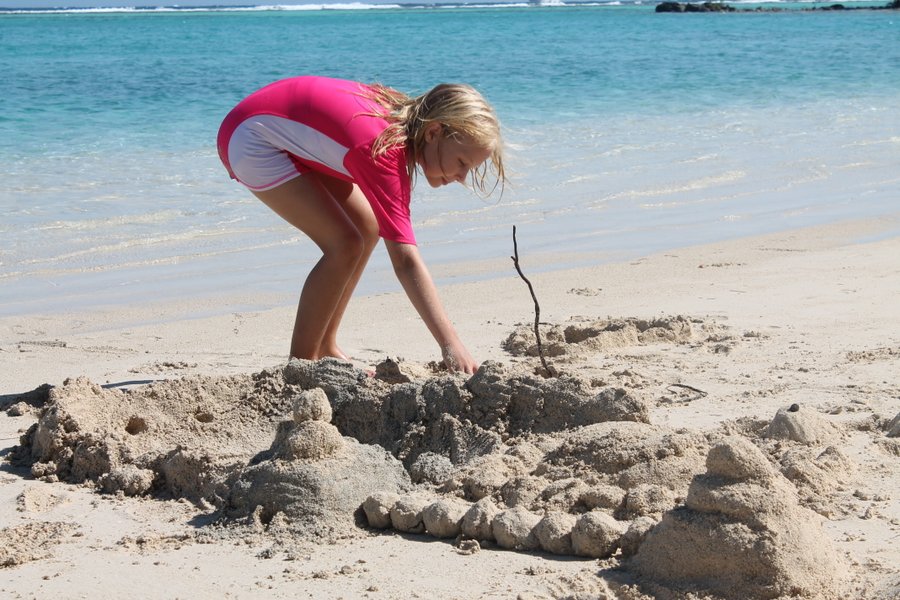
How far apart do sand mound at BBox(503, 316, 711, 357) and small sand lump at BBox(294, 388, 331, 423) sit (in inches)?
61.1

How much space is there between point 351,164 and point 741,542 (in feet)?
5.74

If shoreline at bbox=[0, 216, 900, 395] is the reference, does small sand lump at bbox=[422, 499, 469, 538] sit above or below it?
above

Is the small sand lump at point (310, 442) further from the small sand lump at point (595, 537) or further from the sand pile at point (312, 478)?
the small sand lump at point (595, 537)

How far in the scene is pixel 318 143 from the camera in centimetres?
349

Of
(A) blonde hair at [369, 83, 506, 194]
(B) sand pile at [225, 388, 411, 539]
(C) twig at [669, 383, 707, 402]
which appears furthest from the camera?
(C) twig at [669, 383, 707, 402]

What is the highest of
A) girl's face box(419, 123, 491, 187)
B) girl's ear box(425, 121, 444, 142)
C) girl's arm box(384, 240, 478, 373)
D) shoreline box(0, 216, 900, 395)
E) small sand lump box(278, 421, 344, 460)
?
girl's ear box(425, 121, 444, 142)

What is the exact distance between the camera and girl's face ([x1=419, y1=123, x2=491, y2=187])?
3.22m

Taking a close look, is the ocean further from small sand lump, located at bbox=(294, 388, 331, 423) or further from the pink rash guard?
small sand lump, located at bbox=(294, 388, 331, 423)

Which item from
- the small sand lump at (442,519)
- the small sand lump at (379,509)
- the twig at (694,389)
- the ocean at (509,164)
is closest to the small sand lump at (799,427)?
the twig at (694,389)

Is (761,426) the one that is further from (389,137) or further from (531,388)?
(389,137)

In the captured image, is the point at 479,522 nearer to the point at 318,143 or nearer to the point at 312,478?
the point at 312,478

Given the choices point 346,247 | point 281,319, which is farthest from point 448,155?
point 281,319

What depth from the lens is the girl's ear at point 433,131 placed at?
10.6 feet

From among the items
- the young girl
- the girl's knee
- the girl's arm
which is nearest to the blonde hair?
the young girl
